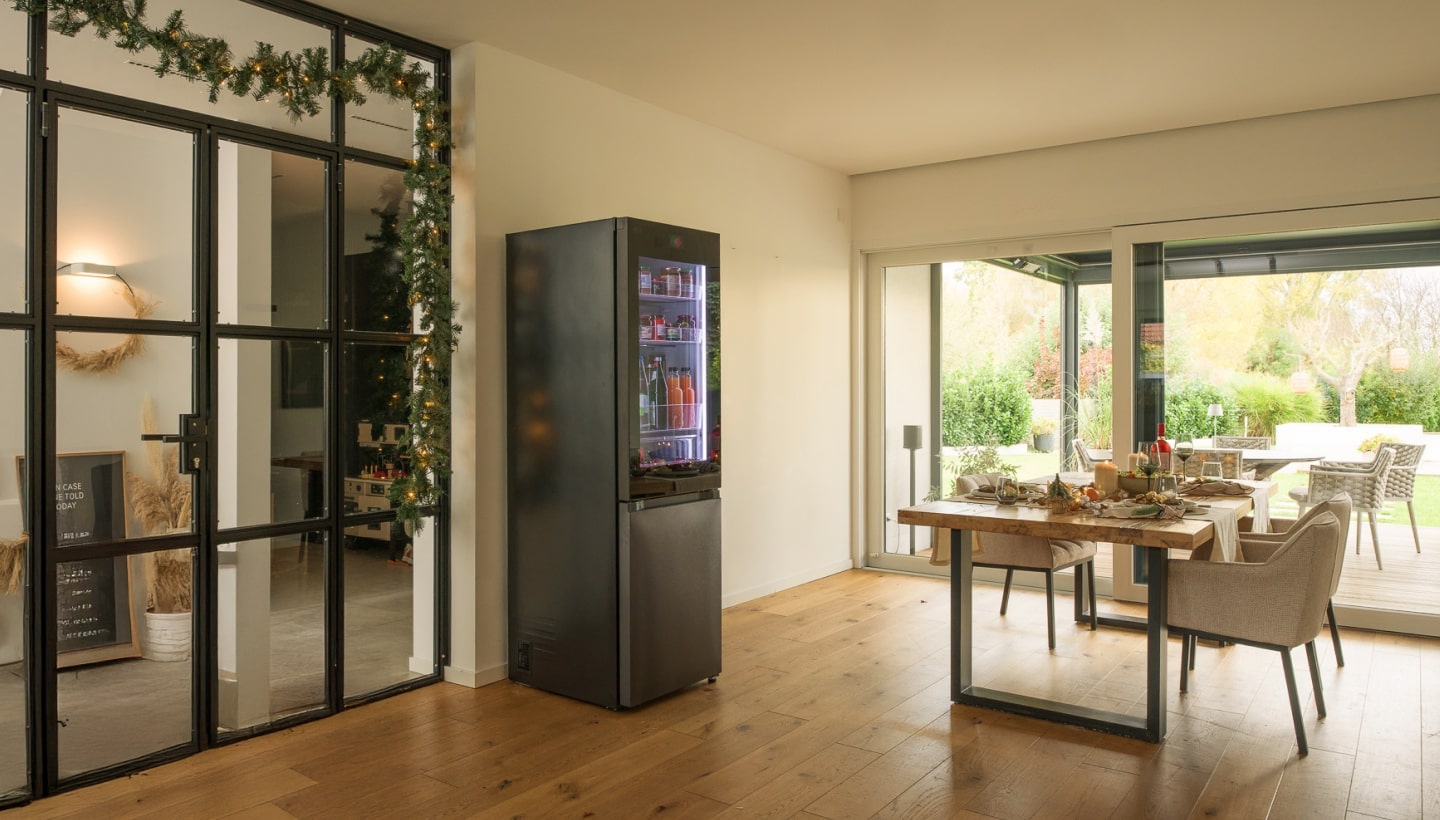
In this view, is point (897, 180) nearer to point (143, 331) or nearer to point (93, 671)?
point (143, 331)

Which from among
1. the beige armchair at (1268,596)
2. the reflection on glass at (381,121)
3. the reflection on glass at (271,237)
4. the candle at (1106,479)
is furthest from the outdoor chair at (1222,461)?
the reflection on glass at (271,237)

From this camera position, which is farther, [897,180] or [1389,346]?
[897,180]

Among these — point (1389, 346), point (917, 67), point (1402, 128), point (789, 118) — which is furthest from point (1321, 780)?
point (789, 118)

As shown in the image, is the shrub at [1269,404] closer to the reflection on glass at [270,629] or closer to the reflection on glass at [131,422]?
the reflection on glass at [270,629]

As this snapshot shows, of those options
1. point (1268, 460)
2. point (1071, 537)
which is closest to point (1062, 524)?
point (1071, 537)

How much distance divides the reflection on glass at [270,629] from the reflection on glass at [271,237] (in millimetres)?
926

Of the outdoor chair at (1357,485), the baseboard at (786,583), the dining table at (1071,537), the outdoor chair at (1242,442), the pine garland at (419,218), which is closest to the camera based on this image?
the dining table at (1071,537)

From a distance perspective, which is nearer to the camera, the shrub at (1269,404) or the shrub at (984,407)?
the shrub at (1269,404)

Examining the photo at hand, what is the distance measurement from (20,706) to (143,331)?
1.31 meters

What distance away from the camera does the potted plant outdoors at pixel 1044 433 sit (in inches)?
257

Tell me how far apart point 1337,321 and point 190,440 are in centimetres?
586

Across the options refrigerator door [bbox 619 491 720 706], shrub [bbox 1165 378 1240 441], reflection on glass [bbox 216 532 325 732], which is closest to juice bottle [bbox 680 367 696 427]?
refrigerator door [bbox 619 491 720 706]

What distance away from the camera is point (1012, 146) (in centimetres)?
630

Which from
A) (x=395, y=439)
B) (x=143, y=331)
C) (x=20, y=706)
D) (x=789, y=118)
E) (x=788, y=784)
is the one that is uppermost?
(x=789, y=118)
